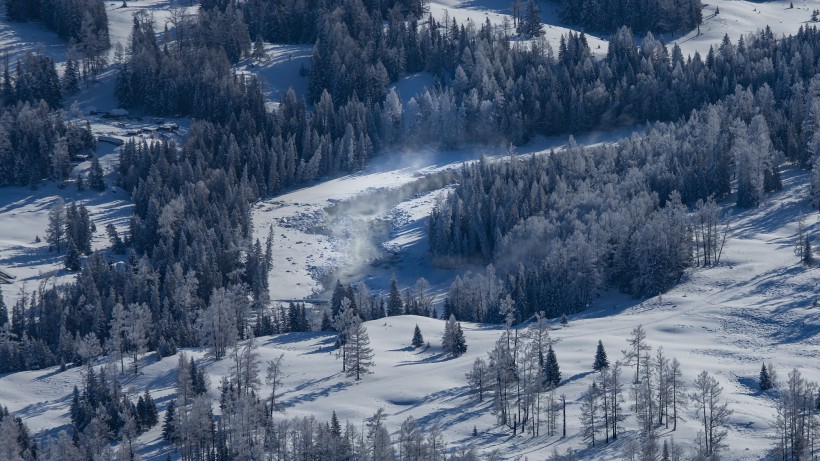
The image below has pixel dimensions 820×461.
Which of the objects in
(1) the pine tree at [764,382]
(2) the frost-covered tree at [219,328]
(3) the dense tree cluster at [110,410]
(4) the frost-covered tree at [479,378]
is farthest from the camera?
(2) the frost-covered tree at [219,328]

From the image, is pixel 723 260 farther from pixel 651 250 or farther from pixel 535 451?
pixel 535 451

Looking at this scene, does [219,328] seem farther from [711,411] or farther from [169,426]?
[711,411]

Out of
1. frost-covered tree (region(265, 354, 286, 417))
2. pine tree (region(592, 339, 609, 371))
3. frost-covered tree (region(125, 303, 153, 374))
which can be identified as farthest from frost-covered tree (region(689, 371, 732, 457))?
frost-covered tree (region(125, 303, 153, 374))

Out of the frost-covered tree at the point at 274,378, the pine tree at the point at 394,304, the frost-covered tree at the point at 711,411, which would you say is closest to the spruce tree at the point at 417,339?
the frost-covered tree at the point at 274,378

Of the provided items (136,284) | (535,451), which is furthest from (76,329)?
(535,451)

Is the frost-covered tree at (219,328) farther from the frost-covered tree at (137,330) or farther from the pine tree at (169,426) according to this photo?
the pine tree at (169,426)

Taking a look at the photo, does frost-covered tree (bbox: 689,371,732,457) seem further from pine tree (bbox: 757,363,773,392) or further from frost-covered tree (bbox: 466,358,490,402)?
frost-covered tree (bbox: 466,358,490,402)

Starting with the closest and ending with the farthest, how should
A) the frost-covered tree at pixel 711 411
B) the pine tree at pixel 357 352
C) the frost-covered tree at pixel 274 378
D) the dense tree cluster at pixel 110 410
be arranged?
the frost-covered tree at pixel 711 411 → the dense tree cluster at pixel 110 410 → the frost-covered tree at pixel 274 378 → the pine tree at pixel 357 352
